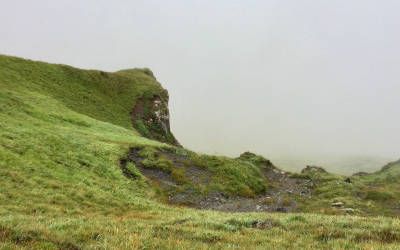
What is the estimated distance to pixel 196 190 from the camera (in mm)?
57844

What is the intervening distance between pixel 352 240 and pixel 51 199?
→ 24109 millimetres

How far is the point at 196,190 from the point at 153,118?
188 feet

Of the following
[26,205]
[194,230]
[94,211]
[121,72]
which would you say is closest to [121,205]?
[94,211]

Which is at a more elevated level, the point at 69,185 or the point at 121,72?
the point at 121,72

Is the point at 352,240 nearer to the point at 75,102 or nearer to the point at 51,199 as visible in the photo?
the point at 51,199

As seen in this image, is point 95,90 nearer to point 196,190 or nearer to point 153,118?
point 153,118

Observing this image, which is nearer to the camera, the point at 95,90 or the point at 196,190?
the point at 196,190

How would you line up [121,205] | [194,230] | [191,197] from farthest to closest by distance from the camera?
[191,197], [121,205], [194,230]

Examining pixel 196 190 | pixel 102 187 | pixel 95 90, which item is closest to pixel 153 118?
pixel 95 90

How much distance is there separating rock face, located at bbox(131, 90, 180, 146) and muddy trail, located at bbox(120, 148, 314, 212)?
120ft

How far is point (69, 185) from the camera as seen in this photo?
41438 millimetres

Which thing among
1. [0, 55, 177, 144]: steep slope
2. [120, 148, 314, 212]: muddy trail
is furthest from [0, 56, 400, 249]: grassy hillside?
[120, 148, 314, 212]: muddy trail

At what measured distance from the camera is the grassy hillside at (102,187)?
57.2 ft

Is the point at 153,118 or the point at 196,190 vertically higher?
the point at 153,118
